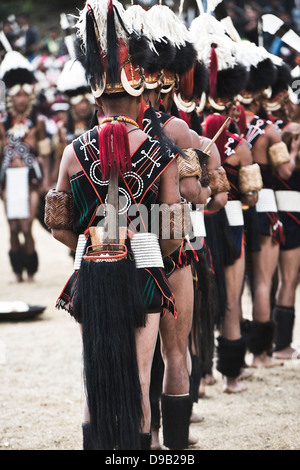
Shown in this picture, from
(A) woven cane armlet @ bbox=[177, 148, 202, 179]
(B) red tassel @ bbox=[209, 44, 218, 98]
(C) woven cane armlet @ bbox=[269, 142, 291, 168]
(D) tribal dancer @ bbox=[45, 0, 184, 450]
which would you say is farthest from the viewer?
(C) woven cane armlet @ bbox=[269, 142, 291, 168]

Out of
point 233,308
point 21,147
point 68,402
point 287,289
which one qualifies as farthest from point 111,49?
point 21,147

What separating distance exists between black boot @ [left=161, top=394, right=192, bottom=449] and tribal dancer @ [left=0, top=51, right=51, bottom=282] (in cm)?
610

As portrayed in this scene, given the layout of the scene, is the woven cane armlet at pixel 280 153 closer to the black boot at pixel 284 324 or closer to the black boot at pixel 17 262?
the black boot at pixel 284 324

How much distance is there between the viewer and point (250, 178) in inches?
201

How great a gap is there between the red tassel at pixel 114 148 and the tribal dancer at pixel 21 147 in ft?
22.1

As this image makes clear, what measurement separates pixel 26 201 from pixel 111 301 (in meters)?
6.83

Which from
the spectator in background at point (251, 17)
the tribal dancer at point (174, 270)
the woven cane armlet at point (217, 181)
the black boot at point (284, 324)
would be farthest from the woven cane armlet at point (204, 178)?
the spectator in background at point (251, 17)

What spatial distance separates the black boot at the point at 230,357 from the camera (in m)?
5.25

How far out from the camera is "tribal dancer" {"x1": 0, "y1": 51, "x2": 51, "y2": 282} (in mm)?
9625

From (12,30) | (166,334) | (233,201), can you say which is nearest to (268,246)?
(233,201)

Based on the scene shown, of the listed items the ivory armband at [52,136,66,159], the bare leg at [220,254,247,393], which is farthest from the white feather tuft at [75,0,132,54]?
the ivory armband at [52,136,66,159]

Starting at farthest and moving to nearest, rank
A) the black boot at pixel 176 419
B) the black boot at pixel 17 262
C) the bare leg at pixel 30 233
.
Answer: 1. the black boot at pixel 17 262
2. the bare leg at pixel 30 233
3. the black boot at pixel 176 419

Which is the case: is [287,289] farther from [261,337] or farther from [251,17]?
[251,17]

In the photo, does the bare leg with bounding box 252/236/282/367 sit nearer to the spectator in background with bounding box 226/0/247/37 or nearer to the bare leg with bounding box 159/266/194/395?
the bare leg with bounding box 159/266/194/395
